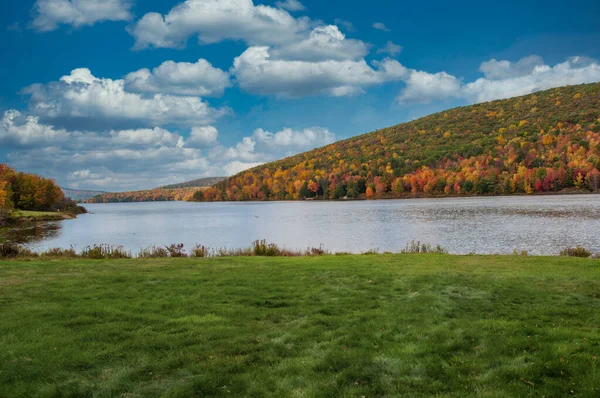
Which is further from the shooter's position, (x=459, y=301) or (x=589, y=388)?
(x=459, y=301)

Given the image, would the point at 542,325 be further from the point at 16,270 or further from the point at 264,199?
the point at 264,199

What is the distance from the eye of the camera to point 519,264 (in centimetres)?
1611

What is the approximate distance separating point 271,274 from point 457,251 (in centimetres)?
1647

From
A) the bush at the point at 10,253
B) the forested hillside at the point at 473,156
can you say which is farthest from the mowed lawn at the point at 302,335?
the forested hillside at the point at 473,156

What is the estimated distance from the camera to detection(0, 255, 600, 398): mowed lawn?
19.4 ft

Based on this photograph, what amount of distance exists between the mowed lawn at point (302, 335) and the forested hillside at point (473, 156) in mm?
109721

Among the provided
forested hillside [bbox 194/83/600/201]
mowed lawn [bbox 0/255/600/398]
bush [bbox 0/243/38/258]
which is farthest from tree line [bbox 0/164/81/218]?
forested hillside [bbox 194/83/600/201]

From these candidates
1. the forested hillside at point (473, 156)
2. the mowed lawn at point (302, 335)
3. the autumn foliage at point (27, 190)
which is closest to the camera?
the mowed lawn at point (302, 335)

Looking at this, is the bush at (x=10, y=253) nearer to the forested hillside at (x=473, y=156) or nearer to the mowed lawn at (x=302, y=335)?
the mowed lawn at (x=302, y=335)

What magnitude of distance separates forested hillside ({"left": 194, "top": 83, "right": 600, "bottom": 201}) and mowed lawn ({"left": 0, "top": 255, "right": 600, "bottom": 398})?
4320 inches

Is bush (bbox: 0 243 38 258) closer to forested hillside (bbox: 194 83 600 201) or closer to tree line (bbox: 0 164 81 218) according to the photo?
tree line (bbox: 0 164 81 218)

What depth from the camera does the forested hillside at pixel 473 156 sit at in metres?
110

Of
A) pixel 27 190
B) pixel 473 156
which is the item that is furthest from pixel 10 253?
pixel 473 156

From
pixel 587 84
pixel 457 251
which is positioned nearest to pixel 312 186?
pixel 587 84
